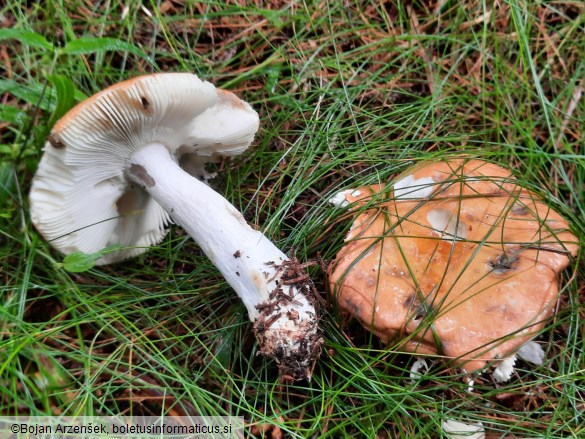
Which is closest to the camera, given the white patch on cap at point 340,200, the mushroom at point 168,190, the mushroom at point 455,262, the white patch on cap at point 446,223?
the mushroom at point 455,262

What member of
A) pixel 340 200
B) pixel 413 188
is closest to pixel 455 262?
pixel 413 188

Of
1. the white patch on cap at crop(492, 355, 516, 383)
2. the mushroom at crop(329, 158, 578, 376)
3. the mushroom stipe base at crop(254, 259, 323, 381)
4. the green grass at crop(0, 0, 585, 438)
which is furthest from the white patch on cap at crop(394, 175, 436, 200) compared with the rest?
the white patch on cap at crop(492, 355, 516, 383)

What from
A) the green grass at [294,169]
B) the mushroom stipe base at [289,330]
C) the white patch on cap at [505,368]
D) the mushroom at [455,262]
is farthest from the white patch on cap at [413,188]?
the white patch on cap at [505,368]

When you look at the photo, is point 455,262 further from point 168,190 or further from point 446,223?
point 168,190

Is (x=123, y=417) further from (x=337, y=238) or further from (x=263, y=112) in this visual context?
(x=263, y=112)

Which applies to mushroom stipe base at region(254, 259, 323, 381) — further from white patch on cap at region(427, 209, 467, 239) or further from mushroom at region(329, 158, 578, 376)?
white patch on cap at region(427, 209, 467, 239)

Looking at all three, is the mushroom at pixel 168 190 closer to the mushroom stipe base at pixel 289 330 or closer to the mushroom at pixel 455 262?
the mushroom stipe base at pixel 289 330

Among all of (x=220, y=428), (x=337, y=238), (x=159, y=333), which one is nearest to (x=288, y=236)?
(x=337, y=238)
